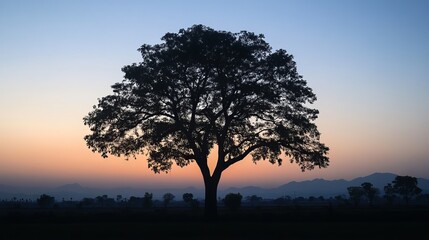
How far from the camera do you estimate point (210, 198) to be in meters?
39.4

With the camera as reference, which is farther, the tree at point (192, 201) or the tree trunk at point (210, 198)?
the tree at point (192, 201)

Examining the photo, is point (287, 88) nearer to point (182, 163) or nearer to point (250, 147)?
point (250, 147)

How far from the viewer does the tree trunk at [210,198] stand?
39.0 m

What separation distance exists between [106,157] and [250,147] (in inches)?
478

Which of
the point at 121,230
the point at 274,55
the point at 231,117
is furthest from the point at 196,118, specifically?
the point at 121,230

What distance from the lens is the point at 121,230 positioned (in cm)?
2758
